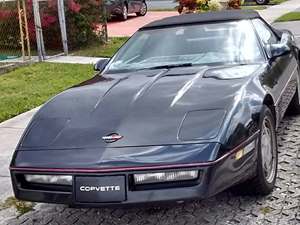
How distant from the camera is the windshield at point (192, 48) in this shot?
15.9 feet

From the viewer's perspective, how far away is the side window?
528cm

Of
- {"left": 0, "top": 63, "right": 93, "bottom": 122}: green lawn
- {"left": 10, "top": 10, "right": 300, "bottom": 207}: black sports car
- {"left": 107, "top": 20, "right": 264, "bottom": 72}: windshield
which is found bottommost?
{"left": 0, "top": 63, "right": 93, "bottom": 122}: green lawn

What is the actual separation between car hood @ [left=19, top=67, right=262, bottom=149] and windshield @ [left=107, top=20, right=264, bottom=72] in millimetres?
435

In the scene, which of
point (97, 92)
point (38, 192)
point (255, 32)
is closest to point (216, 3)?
point (255, 32)

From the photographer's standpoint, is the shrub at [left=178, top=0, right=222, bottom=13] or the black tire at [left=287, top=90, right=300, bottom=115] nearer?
the black tire at [left=287, top=90, right=300, bottom=115]

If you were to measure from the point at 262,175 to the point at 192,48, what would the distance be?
1547 millimetres

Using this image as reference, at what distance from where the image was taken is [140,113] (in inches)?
150

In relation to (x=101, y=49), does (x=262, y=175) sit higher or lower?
higher

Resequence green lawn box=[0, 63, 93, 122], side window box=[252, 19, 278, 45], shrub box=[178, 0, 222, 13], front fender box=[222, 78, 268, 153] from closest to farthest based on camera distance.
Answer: front fender box=[222, 78, 268, 153] → side window box=[252, 19, 278, 45] → green lawn box=[0, 63, 93, 122] → shrub box=[178, 0, 222, 13]

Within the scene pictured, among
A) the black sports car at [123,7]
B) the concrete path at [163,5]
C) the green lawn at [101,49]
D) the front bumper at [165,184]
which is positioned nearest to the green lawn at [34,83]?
the green lawn at [101,49]

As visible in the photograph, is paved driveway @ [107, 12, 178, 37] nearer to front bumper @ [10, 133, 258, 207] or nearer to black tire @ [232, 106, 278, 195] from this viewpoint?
black tire @ [232, 106, 278, 195]

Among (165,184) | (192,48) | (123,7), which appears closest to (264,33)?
(192,48)

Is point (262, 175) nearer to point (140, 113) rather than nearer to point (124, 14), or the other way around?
point (140, 113)

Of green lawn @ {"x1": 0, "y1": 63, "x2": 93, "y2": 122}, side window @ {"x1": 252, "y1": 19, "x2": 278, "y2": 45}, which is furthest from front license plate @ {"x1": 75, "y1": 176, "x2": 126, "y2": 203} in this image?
green lawn @ {"x1": 0, "y1": 63, "x2": 93, "y2": 122}
